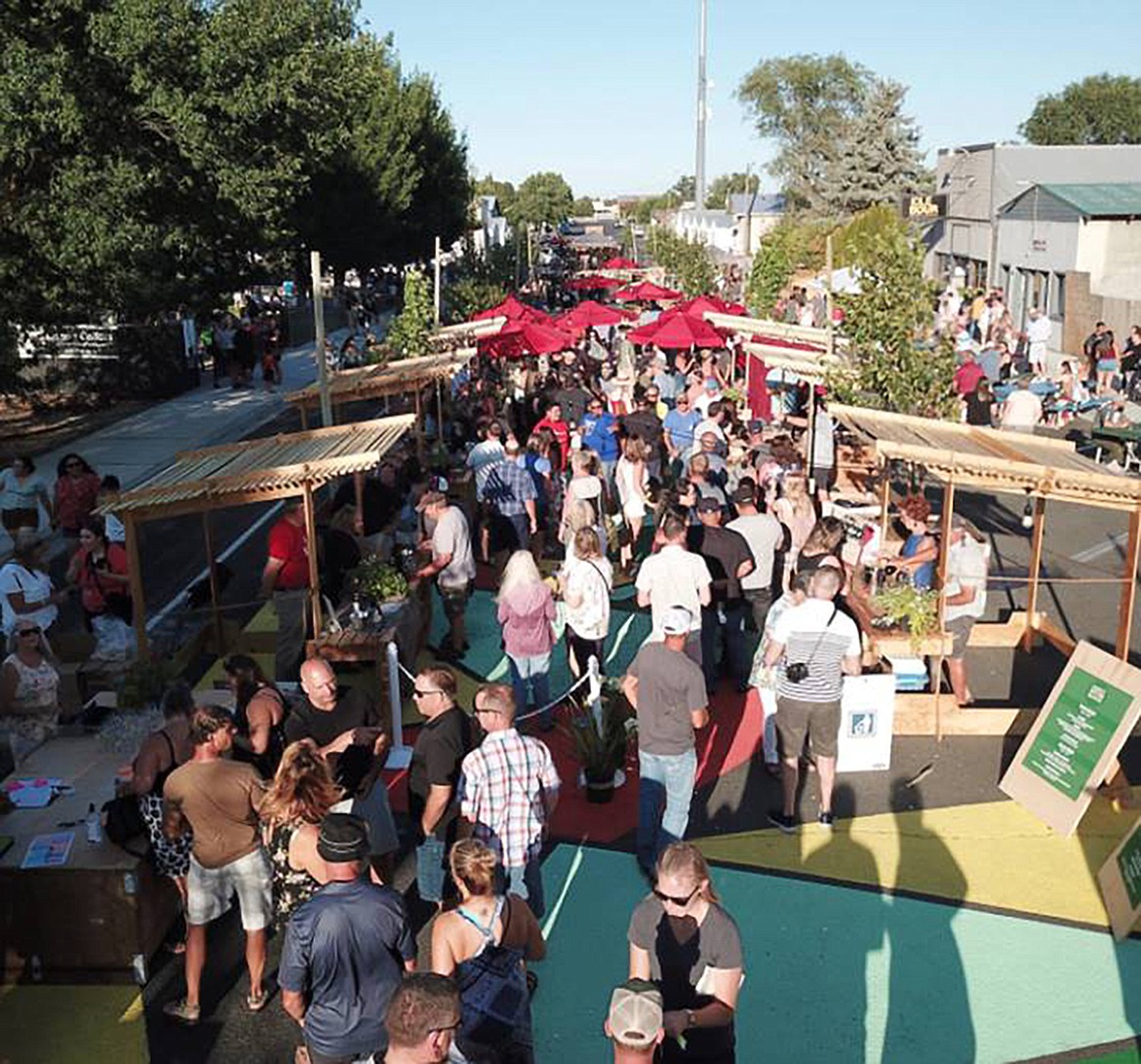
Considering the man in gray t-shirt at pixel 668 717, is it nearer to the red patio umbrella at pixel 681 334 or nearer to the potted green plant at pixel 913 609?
the potted green plant at pixel 913 609

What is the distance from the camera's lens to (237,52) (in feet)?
60.1

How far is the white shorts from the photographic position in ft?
18.1

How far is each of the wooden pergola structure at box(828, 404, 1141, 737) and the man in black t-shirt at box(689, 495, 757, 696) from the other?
3.68 ft

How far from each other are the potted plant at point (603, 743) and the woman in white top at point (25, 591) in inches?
164

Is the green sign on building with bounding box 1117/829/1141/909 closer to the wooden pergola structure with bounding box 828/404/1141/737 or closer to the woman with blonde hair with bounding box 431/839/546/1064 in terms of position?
the wooden pergola structure with bounding box 828/404/1141/737

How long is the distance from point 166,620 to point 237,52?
35.2 feet

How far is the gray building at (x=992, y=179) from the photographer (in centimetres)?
3875

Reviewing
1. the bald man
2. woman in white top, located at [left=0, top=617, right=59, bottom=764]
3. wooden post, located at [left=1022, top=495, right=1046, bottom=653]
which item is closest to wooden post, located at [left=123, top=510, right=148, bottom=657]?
woman in white top, located at [left=0, top=617, right=59, bottom=764]

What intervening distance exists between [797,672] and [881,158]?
6739cm

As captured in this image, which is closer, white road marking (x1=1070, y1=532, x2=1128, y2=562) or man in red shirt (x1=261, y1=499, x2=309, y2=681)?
man in red shirt (x1=261, y1=499, x2=309, y2=681)

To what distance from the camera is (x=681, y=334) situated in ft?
62.2

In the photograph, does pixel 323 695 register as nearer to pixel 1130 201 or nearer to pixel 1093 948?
Result: pixel 1093 948

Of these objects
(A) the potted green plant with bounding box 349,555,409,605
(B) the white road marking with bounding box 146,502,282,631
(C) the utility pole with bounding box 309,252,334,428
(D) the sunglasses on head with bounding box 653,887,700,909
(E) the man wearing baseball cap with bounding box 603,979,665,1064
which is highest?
(C) the utility pole with bounding box 309,252,334,428

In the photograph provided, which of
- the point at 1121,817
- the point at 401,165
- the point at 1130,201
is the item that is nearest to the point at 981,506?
the point at 1121,817
